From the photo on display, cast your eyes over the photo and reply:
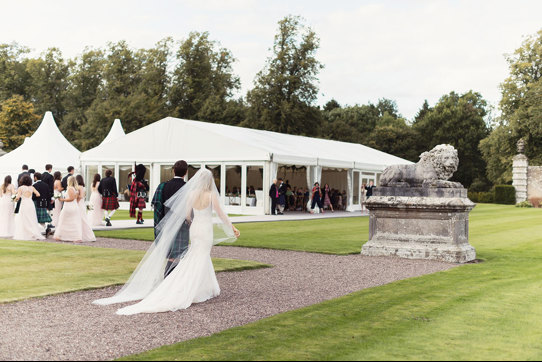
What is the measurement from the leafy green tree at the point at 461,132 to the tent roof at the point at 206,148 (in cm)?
3179

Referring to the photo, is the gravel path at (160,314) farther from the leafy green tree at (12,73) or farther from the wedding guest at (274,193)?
the leafy green tree at (12,73)

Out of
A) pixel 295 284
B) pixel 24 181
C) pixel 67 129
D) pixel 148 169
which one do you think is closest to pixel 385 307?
pixel 295 284

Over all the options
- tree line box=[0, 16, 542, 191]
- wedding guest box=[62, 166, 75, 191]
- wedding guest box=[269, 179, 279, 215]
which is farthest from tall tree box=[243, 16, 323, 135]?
wedding guest box=[62, 166, 75, 191]

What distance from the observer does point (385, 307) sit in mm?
6621

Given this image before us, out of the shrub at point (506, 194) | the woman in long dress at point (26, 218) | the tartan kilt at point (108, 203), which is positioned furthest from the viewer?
the shrub at point (506, 194)

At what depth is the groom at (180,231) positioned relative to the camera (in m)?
7.34

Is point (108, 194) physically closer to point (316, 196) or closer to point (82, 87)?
point (316, 196)

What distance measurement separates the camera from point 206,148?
27281 millimetres

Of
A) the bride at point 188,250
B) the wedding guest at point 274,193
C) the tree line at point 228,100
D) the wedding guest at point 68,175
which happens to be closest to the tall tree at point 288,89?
the tree line at point 228,100

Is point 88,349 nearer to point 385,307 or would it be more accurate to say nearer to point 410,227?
point 385,307

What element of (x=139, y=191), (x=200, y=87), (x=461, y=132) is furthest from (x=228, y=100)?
(x=139, y=191)

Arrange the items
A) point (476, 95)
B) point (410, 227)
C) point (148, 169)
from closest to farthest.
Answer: point (410, 227) < point (148, 169) < point (476, 95)

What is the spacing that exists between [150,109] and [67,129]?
42.7 ft

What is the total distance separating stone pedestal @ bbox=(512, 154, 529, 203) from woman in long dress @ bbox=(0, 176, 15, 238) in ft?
119
